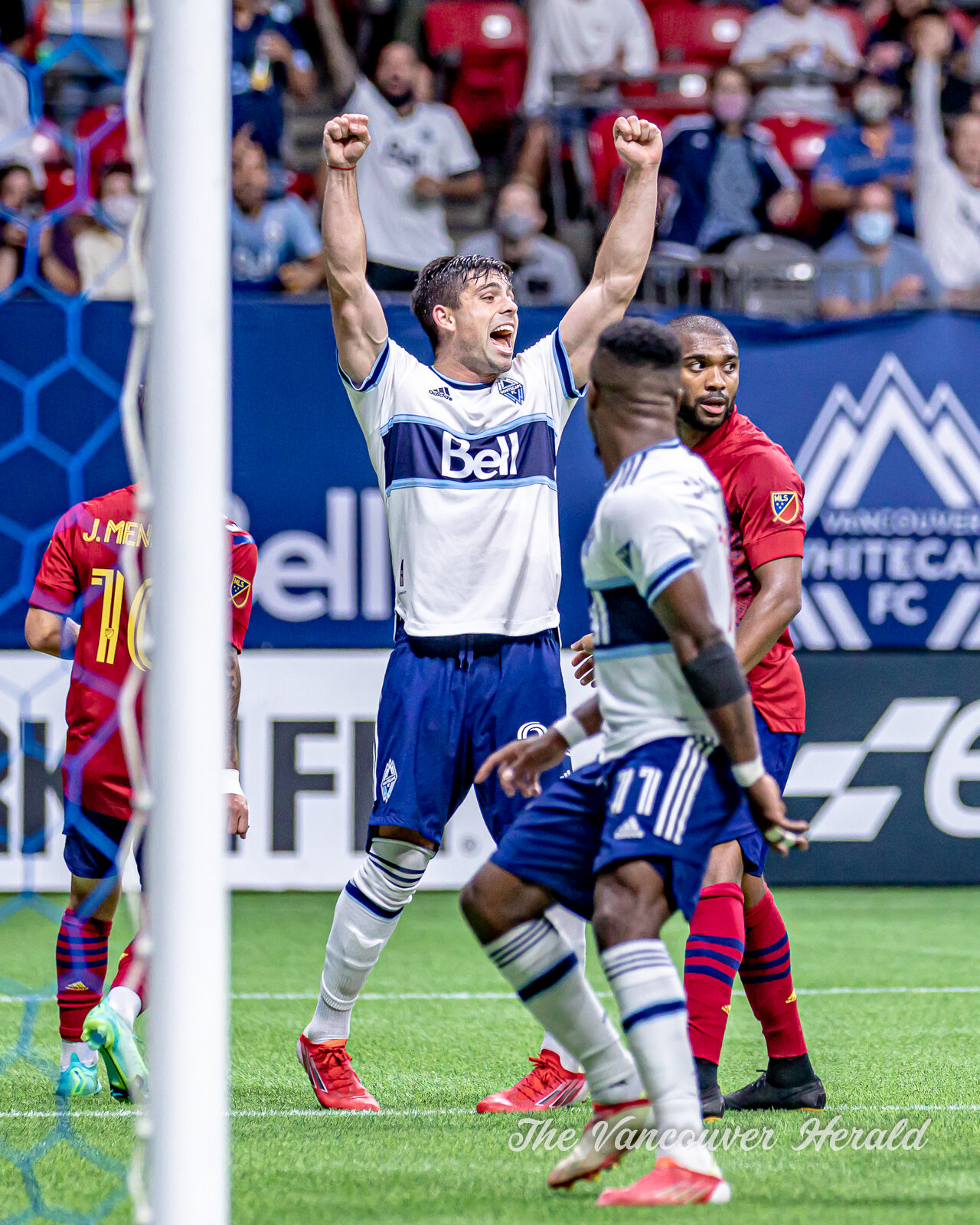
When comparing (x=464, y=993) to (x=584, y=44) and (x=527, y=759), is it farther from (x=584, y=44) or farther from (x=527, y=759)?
(x=584, y=44)

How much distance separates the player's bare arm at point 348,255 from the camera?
180 inches

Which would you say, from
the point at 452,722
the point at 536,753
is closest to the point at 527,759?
the point at 536,753

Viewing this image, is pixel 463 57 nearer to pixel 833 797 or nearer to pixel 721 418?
pixel 833 797

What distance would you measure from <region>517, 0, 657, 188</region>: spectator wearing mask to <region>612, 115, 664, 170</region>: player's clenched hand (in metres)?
7.95

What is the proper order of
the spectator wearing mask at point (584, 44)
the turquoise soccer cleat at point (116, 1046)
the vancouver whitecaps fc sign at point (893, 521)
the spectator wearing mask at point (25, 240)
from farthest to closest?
the spectator wearing mask at point (584, 44) < the vancouver whitecaps fc sign at point (893, 521) < the spectator wearing mask at point (25, 240) < the turquoise soccer cleat at point (116, 1046)

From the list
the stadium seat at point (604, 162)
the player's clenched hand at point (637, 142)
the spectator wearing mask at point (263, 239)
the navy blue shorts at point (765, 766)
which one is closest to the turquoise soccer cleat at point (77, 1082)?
the navy blue shorts at point (765, 766)

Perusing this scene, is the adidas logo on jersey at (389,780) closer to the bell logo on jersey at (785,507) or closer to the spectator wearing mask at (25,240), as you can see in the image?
the bell logo on jersey at (785,507)

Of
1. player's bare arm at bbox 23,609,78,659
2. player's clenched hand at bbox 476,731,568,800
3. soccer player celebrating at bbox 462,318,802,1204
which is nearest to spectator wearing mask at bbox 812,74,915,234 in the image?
player's bare arm at bbox 23,609,78,659

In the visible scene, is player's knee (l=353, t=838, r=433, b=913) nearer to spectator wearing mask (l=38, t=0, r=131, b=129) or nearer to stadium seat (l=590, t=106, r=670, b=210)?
spectator wearing mask (l=38, t=0, r=131, b=129)

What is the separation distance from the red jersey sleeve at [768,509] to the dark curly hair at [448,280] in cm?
90

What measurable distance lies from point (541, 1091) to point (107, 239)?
637 centimetres

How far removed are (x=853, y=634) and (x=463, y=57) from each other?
20.3 ft

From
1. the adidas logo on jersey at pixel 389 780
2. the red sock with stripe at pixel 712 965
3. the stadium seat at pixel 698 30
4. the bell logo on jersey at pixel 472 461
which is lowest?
the red sock with stripe at pixel 712 965

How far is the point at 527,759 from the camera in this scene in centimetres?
375
